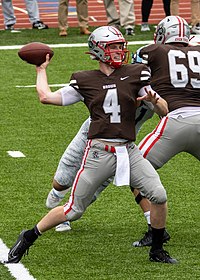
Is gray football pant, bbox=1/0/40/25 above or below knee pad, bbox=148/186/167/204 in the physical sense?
below

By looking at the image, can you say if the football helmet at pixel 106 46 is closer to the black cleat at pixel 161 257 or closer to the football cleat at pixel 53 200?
the black cleat at pixel 161 257

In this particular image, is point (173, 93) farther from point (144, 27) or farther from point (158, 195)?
point (144, 27)

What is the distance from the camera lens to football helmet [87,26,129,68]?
7.61 metres

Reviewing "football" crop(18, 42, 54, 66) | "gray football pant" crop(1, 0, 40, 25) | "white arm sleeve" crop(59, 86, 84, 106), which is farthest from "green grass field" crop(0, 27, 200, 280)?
"gray football pant" crop(1, 0, 40, 25)

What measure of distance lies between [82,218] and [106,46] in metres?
1.92

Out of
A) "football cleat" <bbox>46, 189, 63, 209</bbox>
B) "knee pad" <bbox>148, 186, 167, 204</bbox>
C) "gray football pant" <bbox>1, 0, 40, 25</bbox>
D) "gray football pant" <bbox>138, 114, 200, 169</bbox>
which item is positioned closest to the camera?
"knee pad" <bbox>148, 186, 167, 204</bbox>

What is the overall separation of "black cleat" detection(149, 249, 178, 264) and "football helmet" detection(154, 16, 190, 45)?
1.77 m

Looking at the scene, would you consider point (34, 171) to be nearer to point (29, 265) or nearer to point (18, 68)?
point (29, 265)

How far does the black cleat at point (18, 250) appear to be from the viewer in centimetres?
761

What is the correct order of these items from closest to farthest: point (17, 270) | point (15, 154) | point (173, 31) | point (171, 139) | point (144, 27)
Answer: point (17, 270) < point (171, 139) < point (173, 31) < point (15, 154) < point (144, 27)

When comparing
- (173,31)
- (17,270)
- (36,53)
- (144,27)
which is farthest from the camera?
(144,27)

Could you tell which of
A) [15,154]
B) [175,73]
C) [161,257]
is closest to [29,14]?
[15,154]

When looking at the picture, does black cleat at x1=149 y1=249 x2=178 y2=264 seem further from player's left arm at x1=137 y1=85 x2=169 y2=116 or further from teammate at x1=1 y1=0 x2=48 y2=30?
teammate at x1=1 y1=0 x2=48 y2=30

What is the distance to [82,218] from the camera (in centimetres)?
902
